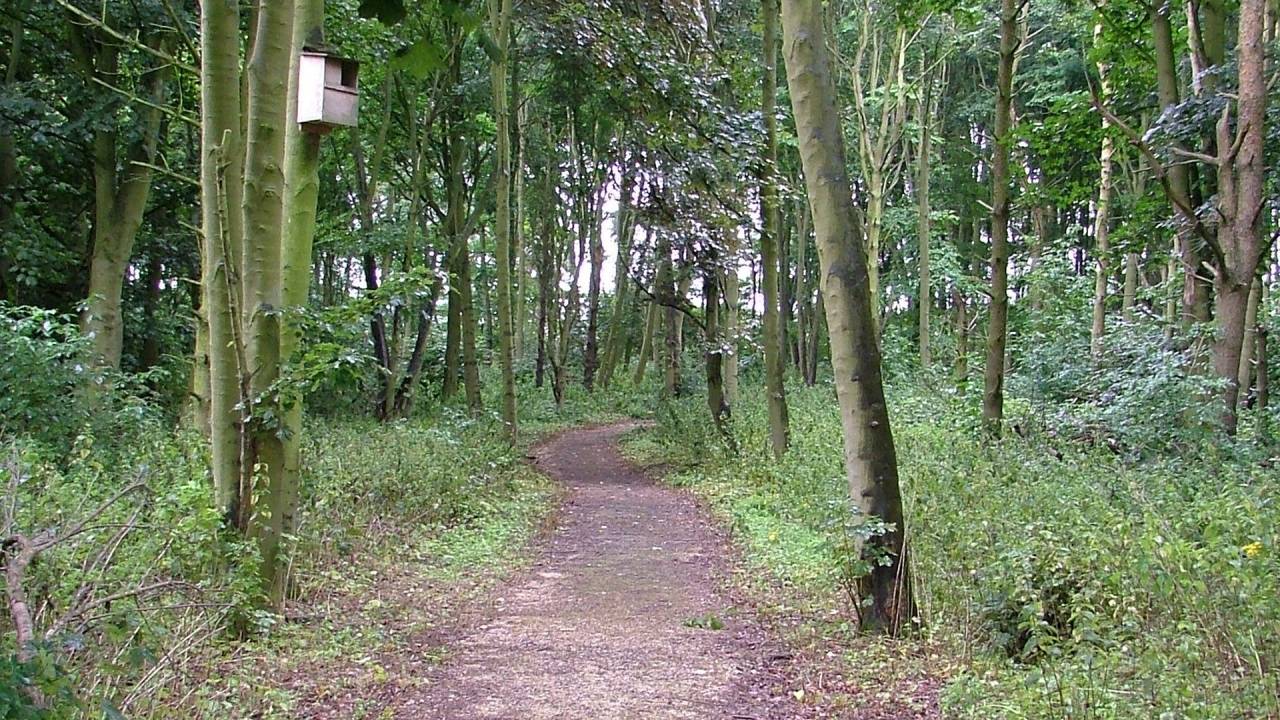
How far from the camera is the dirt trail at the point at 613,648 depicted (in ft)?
15.9

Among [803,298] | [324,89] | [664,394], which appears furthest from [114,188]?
[803,298]

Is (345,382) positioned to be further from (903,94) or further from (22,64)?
(903,94)

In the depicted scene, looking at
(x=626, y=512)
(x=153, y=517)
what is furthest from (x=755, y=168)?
(x=153, y=517)

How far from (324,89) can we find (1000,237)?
25.1 ft

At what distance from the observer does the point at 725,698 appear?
500 cm

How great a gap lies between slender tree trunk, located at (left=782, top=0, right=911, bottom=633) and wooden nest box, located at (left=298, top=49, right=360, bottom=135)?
300 centimetres

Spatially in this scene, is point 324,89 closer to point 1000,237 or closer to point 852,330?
point 852,330

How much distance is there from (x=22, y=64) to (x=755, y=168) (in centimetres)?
1111

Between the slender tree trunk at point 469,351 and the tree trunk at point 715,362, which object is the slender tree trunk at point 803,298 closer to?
the tree trunk at point 715,362

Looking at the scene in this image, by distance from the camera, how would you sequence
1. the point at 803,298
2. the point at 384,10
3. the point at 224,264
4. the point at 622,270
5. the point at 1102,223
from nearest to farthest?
1. the point at 384,10
2. the point at 224,264
3. the point at 1102,223
4. the point at 622,270
5. the point at 803,298

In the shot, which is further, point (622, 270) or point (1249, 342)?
point (622, 270)

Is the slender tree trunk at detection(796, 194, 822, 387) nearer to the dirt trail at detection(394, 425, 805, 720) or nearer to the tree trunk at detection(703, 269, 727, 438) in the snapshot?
the tree trunk at detection(703, 269, 727, 438)

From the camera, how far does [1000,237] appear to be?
33.7 ft

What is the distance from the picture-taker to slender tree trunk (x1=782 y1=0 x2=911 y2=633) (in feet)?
18.8
